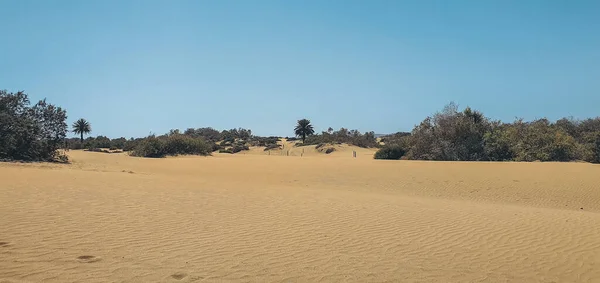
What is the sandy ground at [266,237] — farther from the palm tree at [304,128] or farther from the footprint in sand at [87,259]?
the palm tree at [304,128]

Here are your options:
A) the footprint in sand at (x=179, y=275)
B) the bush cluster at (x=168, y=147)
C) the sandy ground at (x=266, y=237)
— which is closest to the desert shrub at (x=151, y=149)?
the bush cluster at (x=168, y=147)

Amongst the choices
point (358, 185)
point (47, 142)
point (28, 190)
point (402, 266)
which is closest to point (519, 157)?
point (358, 185)

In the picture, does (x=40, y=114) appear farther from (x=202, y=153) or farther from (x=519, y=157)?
(x=519, y=157)

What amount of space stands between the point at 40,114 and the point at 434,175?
79.9ft

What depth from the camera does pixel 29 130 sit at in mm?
24797

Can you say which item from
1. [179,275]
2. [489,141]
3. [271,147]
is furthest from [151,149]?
[179,275]

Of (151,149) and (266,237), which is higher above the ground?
(151,149)

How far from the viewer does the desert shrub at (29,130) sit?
23656mm

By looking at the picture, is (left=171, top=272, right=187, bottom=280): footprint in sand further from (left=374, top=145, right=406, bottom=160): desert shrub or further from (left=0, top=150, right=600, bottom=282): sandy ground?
(left=374, top=145, right=406, bottom=160): desert shrub

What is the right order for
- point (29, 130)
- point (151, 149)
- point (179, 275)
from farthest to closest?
1. point (151, 149)
2. point (29, 130)
3. point (179, 275)

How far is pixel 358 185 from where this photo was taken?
20500 mm

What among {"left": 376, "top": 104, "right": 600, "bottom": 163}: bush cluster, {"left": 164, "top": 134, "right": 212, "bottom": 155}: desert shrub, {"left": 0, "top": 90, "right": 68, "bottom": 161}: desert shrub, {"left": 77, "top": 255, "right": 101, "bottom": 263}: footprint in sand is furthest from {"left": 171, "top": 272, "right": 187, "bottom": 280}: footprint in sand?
{"left": 164, "top": 134, "right": 212, "bottom": 155}: desert shrub

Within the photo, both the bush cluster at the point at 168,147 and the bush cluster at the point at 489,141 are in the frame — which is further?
the bush cluster at the point at 168,147

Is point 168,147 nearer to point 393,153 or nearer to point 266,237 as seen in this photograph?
point 393,153
